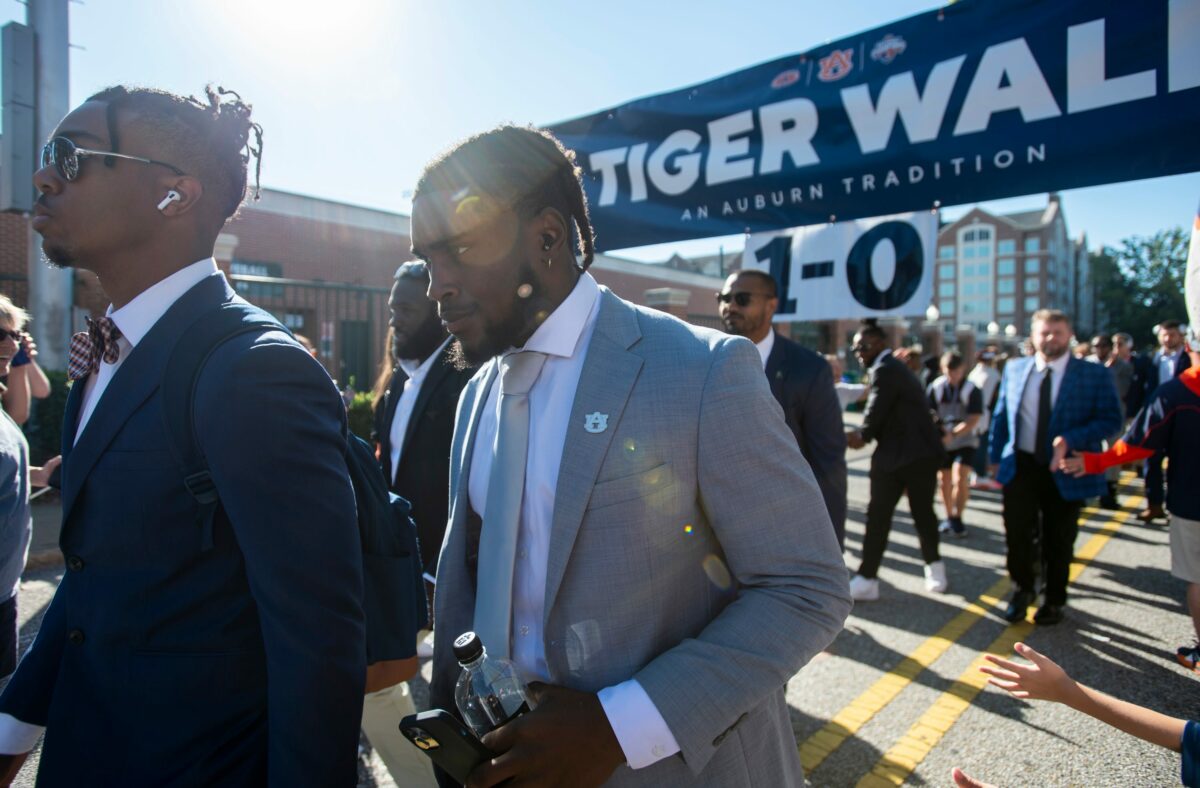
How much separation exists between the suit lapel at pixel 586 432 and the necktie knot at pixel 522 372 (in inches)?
5.3

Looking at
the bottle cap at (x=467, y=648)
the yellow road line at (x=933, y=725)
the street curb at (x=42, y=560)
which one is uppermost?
the bottle cap at (x=467, y=648)

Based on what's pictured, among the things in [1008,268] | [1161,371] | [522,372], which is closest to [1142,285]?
[1008,268]

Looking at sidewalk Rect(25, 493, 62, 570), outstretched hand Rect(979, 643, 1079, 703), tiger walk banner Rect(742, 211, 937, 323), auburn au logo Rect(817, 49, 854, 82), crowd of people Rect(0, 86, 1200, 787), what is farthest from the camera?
sidewalk Rect(25, 493, 62, 570)

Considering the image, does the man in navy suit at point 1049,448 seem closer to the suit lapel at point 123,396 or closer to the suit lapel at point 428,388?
the suit lapel at point 428,388

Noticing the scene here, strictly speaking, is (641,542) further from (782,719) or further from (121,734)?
(121,734)

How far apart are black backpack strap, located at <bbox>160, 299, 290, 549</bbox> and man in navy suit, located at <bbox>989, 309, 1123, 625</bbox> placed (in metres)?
4.97

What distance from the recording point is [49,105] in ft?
25.1

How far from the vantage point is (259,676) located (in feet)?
4.50

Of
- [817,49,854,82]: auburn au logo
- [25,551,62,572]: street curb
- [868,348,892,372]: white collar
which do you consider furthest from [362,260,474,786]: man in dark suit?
[25,551,62,572]: street curb

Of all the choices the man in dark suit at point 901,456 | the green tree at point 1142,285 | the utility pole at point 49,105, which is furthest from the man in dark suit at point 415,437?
the green tree at point 1142,285

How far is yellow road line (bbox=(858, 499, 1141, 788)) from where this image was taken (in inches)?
122

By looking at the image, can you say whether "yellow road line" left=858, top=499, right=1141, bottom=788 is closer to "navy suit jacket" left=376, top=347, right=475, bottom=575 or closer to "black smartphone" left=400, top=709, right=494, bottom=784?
"black smartphone" left=400, top=709, right=494, bottom=784

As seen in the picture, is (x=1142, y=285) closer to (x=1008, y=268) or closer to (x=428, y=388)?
(x=1008, y=268)

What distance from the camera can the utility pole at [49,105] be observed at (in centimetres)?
765
